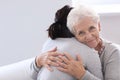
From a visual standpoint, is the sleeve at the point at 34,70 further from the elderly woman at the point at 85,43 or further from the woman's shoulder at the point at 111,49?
the woman's shoulder at the point at 111,49

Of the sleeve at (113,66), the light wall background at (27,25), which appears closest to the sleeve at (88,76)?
the sleeve at (113,66)

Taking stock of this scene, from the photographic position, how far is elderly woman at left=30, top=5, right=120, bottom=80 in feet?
4.58

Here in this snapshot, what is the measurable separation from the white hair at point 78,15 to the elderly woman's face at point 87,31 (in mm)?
17

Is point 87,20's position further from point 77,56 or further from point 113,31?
point 113,31

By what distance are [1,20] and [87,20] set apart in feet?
4.19

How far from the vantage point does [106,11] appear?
242cm

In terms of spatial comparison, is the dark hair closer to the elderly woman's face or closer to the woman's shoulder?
the elderly woman's face

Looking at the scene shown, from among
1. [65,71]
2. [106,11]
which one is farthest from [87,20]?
[106,11]

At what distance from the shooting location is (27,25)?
2508mm

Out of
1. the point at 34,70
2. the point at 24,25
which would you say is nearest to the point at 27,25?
A: the point at 24,25

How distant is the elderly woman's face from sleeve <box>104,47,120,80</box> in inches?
4.8

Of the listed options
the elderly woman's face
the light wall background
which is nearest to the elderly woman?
the elderly woman's face

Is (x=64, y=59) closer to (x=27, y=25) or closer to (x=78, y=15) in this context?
(x=78, y=15)

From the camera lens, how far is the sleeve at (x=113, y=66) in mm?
1452
